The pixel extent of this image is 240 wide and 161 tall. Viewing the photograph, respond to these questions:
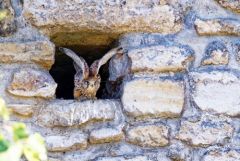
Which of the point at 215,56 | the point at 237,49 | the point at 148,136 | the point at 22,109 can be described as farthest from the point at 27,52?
the point at 237,49

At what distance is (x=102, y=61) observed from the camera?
2102 mm

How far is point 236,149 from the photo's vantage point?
2086 millimetres

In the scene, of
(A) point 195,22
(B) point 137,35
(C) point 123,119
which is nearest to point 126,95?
(C) point 123,119

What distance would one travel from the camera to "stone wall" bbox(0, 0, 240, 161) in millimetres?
2025

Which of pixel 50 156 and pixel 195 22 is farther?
pixel 195 22

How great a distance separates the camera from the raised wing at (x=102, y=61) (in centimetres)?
208

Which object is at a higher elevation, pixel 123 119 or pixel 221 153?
pixel 123 119

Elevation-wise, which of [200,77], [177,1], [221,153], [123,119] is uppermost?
[177,1]

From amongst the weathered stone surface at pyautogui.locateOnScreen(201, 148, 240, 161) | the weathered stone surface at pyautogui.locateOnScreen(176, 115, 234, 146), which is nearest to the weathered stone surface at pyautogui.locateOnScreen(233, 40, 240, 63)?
the weathered stone surface at pyautogui.locateOnScreen(176, 115, 234, 146)

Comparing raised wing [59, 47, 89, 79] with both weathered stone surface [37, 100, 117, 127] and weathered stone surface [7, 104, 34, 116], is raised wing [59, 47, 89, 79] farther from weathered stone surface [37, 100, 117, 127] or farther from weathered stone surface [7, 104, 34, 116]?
weathered stone surface [7, 104, 34, 116]

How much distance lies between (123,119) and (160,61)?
286mm

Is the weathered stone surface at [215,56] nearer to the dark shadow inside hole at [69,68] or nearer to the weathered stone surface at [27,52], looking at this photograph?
the dark shadow inside hole at [69,68]

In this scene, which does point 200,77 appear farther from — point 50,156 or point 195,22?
point 50,156

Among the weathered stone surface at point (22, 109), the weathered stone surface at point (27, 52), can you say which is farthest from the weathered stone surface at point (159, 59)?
the weathered stone surface at point (22, 109)
